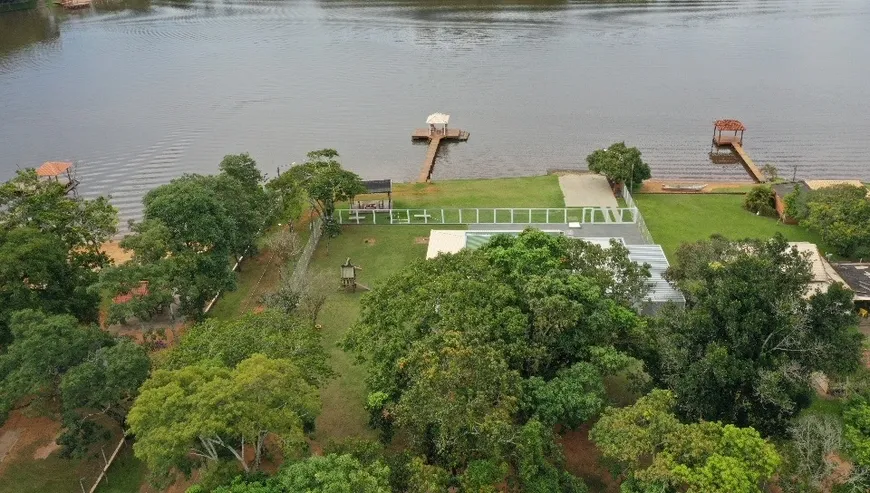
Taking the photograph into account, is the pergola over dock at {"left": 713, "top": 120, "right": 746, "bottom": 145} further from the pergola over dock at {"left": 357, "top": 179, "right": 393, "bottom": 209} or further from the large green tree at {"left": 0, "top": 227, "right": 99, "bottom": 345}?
the large green tree at {"left": 0, "top": 227, "right": 99, "bottom": 345}

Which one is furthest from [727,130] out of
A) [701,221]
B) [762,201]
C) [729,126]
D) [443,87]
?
[443,87]

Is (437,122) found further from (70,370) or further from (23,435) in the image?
(70,370)

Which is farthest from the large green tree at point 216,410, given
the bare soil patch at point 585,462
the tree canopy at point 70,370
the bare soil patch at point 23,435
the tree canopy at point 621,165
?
the tree canopy at point 621,165

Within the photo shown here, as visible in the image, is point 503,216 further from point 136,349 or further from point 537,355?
point 136,349

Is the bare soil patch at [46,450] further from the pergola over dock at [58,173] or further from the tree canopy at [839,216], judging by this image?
the tree canopy at [839,216]

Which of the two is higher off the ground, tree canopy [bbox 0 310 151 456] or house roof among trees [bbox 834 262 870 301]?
tree canopy [bbox 0 310 151 456]

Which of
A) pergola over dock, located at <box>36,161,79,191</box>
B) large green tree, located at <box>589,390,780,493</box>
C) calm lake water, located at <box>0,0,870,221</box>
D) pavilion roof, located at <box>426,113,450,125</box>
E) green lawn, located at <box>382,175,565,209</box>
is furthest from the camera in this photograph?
pavilion roof, located at <box>426,113,450,125</box>

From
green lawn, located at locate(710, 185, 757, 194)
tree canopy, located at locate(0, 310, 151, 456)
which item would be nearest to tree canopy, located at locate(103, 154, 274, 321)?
tree canopy, located at locate(0, 310, 151, 456)

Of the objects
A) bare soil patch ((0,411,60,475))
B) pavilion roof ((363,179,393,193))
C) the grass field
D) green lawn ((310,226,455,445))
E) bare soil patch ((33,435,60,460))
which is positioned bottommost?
bare soil patch ((33,435,60,460))
